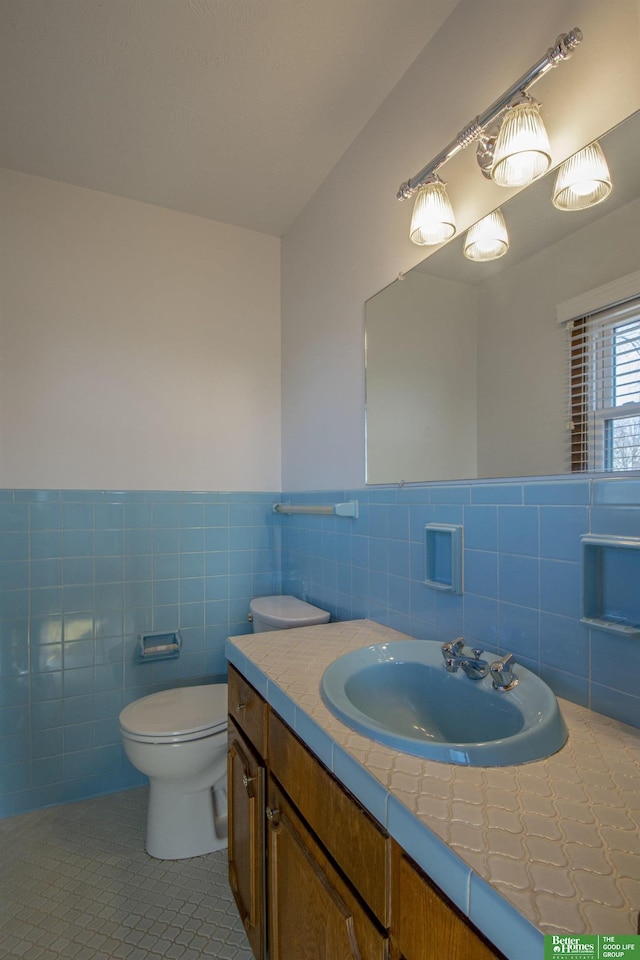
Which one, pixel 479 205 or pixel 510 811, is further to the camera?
pixel 479 205

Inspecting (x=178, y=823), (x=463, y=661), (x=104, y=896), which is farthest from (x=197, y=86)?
(x=104, y=896)

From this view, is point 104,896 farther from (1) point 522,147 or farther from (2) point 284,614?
(1) point 522,147

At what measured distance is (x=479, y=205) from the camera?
116 centimetres

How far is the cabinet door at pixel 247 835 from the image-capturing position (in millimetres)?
1104

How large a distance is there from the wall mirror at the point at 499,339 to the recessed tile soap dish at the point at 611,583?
0.18 metres

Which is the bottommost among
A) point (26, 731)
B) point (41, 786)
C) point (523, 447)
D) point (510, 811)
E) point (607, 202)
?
point (41, 786)

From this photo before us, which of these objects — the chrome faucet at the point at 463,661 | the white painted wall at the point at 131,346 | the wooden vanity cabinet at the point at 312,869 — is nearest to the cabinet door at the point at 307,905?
the wooden vanity cabinet at the point at 312,869

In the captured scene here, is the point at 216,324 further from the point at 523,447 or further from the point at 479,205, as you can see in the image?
the point at 523,447

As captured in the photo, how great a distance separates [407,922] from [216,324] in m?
2.23

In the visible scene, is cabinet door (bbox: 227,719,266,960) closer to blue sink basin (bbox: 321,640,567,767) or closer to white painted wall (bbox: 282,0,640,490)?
blue sink basin (bbox: 321,640,567,767)

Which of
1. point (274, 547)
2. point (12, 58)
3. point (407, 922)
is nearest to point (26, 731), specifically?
point (274, 547)

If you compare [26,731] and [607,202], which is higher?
[607,202]

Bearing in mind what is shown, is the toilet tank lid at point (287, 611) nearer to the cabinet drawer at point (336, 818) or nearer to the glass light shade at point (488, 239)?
the cabinet drawer at point (336, 818)

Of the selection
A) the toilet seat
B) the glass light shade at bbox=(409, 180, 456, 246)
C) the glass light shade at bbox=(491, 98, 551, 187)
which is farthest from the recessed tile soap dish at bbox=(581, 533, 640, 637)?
the toilet seat
